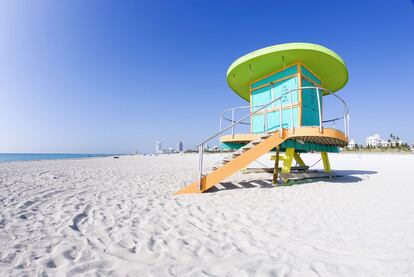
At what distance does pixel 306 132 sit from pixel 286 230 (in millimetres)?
3480

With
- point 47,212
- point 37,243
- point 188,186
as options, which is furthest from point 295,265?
point 47,212

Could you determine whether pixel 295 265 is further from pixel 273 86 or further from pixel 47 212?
pixel 273 86

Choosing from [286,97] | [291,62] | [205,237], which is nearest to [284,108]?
[286,97]

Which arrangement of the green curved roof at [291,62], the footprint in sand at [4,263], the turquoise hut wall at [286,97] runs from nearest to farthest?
the footprint in sand at [4,263]
the green curved roof at [291,62]
the turquoise hut wall at [286,97]

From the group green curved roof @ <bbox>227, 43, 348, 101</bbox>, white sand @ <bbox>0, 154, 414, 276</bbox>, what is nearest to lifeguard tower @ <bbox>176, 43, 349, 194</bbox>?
green curved roof @ <bbox>227, 43, 348, 101</bbox>

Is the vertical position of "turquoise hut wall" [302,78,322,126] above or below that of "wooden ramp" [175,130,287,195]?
above

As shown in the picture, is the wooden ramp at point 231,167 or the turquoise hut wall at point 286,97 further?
the turquoise hut wall at point 286,97

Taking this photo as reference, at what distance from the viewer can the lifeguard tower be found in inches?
237

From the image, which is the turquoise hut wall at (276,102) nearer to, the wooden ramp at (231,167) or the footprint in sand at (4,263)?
the wooden ramp at (231,167)

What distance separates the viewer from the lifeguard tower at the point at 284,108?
6.01 m

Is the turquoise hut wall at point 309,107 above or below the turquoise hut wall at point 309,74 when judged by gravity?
below

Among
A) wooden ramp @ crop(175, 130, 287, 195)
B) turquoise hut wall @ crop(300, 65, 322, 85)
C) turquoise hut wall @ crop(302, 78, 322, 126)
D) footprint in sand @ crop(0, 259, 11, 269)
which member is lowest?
footprint in sand @ crop(0, 259, 11, 269)

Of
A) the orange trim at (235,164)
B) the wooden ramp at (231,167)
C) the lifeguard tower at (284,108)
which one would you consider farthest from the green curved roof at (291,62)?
the wooden ramp at (231,167)

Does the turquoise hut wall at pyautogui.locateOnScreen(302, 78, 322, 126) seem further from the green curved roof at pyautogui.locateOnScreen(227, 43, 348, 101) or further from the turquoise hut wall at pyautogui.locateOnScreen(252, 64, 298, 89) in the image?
the green curved roof at pyautogui.locateOnScreen(227, 43, 348, 101)
